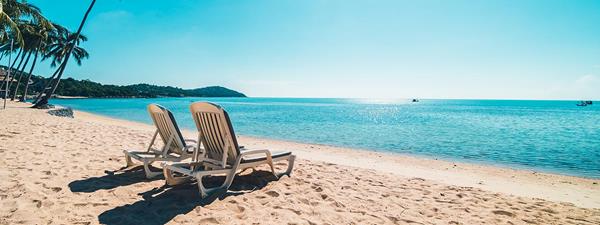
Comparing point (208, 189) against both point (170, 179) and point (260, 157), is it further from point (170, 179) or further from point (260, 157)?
point (260, 157)

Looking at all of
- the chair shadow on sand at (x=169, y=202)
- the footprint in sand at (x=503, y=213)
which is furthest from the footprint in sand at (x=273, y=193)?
the footprint in sand at (x=503, y=213)

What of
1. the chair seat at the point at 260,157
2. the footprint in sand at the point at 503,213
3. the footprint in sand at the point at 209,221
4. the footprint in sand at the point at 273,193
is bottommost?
the footprint in sand at the point at 503,213

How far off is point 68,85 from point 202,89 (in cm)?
9926

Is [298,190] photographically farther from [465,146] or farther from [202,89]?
[202,89]

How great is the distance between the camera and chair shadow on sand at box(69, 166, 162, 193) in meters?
3.96

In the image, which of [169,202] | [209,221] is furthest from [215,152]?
[209,221]

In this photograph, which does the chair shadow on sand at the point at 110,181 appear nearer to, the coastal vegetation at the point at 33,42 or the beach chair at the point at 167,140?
the beach chair at the point at 167,140

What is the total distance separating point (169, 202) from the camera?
3598mm

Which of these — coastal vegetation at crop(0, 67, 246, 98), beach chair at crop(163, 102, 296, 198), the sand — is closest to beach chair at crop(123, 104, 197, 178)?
the sand

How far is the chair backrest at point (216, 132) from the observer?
3869 millimetres

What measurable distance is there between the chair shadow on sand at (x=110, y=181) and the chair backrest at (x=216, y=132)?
1.00 m

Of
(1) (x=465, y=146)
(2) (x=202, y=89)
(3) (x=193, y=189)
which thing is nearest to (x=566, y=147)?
(1) (x=465, y=146)

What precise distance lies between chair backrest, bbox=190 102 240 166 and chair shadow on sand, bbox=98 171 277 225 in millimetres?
389

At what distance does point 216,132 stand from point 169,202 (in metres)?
0.98
